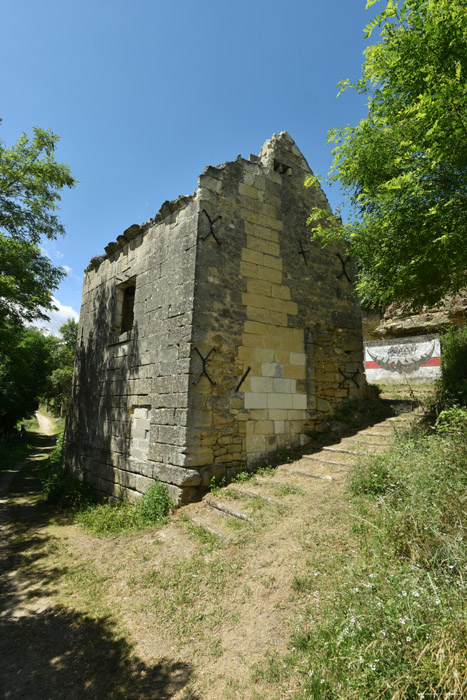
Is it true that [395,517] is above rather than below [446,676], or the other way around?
above

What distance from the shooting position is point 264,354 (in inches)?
267

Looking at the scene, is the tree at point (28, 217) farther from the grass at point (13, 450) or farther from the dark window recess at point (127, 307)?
the grass at point (13, 450)

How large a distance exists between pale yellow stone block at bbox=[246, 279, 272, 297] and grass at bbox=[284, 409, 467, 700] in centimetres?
407

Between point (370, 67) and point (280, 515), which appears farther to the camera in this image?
point (370, 67)

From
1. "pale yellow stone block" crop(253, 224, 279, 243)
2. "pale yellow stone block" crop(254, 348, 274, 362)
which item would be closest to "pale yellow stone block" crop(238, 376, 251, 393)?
"pale yellow stone block" crop(254, 348, 274, 362)

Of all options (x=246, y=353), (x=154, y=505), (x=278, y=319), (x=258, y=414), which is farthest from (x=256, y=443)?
(x=278, y=319)

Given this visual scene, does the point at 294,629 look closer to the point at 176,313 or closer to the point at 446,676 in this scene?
the point at 446,676

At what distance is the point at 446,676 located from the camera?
5.72 feet

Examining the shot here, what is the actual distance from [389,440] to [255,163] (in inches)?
227

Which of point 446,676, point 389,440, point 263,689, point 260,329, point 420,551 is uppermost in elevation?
point 260,329

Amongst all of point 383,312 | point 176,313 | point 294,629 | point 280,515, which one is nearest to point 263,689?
Answer: point 294,629

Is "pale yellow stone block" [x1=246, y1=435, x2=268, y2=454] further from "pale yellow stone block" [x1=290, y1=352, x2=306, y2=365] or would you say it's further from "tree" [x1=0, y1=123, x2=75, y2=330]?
"tree" [x1=0, y1=123, x2=75, y2=330]

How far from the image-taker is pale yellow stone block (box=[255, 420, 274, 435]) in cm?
648

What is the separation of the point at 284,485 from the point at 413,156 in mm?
5242
